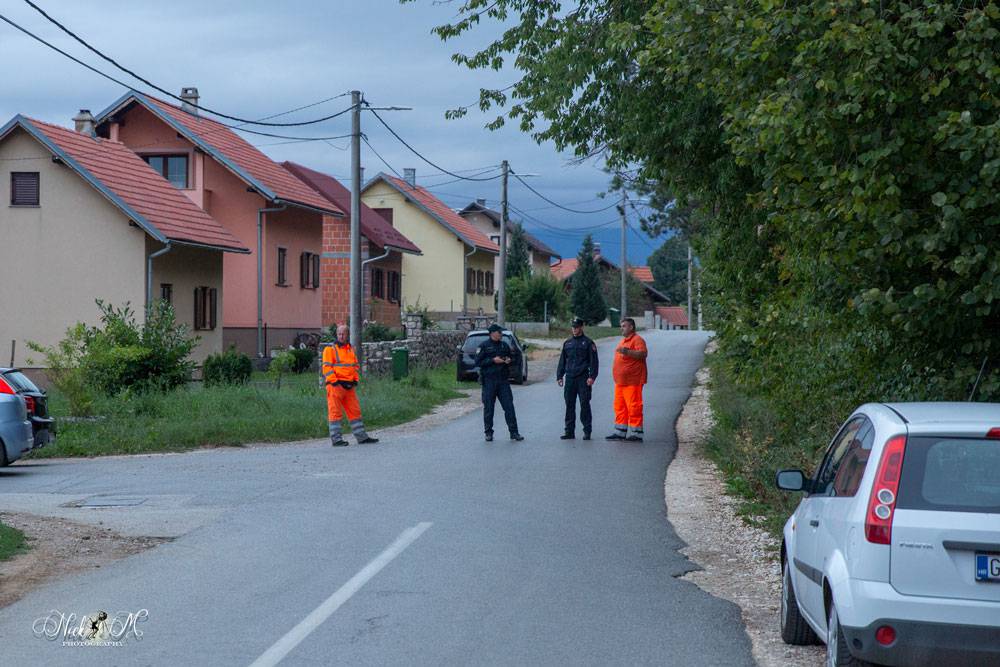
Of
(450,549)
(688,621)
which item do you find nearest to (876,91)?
(688,621)

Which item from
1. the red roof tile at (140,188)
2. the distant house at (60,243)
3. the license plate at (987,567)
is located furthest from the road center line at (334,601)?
A: the distant house at (60,243)

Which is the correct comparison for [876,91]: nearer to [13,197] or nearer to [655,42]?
[655,42]

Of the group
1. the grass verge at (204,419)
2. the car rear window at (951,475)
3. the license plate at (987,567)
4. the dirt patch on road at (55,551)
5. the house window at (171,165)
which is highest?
the house window at (171,165)

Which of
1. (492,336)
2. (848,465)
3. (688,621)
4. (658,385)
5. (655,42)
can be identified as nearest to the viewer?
(848,465)

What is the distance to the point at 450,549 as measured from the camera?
31.4 ft

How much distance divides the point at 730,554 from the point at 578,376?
30.8 feet

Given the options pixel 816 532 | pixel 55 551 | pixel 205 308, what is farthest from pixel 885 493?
pixel 205 308

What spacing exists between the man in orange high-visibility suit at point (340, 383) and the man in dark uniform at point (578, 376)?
3166 mm

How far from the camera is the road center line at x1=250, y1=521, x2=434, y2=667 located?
21.0 feet

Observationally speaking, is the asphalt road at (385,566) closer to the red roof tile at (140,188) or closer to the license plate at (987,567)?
the license plate at (987,567)

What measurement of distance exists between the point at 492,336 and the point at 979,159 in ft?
38.5

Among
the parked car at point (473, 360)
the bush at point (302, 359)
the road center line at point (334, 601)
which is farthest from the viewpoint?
the bush at point (302, 359)

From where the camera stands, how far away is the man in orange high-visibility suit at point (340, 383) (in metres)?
18.6

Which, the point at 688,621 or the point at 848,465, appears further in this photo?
the point at 688,621
